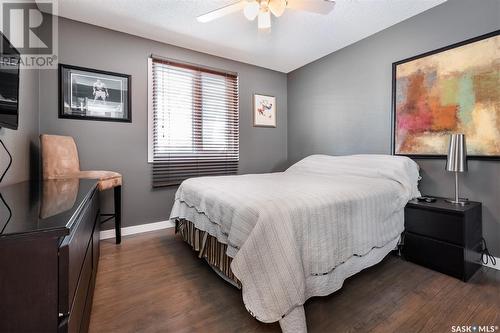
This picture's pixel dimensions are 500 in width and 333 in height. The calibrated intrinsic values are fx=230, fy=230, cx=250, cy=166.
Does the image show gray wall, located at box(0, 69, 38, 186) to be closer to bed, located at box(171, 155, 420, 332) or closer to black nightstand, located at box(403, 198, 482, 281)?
bed, located at box(171, 155, 420, 332)

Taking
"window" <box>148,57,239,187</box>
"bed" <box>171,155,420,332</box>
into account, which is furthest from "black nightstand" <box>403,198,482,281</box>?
"window" <box>148,57,239,187</box>

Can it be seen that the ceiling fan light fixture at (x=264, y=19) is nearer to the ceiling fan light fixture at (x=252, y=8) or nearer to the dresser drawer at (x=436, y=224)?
the ceiling fan light fixture at (x=252, y=8)

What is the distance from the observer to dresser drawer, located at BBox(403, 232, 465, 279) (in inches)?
72.0

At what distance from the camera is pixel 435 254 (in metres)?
1.96

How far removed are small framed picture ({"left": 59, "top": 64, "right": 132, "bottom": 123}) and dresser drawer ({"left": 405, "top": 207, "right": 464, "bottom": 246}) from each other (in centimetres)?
326

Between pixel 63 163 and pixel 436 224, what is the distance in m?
3.49

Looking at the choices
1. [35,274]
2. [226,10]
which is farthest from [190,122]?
[35,274]

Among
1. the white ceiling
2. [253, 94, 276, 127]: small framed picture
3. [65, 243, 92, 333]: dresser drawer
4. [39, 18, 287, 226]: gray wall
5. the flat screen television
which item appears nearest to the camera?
[65, 243, 92, 333]: dresser drawer

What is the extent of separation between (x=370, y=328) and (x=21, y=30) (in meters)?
3.35

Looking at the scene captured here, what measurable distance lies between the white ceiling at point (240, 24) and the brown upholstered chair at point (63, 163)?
1.38 meters

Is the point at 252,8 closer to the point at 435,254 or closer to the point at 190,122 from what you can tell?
the point at 190,122

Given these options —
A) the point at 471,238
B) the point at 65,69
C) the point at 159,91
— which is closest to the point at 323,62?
the point at 159,91

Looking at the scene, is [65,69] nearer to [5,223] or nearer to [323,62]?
[5,223]

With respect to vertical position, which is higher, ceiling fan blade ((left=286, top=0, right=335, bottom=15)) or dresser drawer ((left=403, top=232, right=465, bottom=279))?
ceiling fan blade ((left=286, top=0, right=335, bottom=15))
